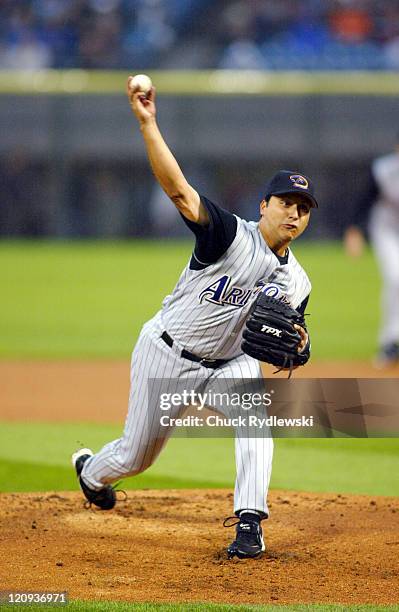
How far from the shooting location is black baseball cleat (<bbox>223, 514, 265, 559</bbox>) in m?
4.00

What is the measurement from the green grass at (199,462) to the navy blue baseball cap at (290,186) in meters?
2.09

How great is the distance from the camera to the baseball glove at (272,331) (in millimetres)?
3945

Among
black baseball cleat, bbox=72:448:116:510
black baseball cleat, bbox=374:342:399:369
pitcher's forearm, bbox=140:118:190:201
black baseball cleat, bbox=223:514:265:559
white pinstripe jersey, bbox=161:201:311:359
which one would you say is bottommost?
black baseball cleat, bbox=223:514:265:559

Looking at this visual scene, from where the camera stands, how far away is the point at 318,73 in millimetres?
20906

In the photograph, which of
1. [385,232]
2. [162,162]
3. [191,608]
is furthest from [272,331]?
[385,232]

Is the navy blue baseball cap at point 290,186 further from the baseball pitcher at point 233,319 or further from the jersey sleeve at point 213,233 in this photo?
the jersey sleeve at point 213,233

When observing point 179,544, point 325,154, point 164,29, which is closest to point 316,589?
point 179,544

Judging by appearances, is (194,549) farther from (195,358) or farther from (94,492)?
(195,358)

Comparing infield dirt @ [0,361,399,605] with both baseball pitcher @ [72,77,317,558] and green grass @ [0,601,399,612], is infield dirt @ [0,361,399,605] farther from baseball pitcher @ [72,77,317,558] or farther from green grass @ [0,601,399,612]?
baseball pitcher @ [72,77,317,558]

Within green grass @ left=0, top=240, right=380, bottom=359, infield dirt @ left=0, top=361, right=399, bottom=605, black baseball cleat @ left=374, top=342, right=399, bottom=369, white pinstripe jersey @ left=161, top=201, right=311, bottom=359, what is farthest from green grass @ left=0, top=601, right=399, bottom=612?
green grass @ left=0, top=240, right=380, bottom=359

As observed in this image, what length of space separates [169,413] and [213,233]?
83cm

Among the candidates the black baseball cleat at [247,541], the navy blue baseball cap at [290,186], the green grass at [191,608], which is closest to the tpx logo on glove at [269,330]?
the navy blue baseball cap at [290,186]

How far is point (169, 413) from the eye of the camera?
4207 millimetres

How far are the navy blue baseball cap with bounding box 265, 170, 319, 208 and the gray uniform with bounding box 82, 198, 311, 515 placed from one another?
0.18 meters
